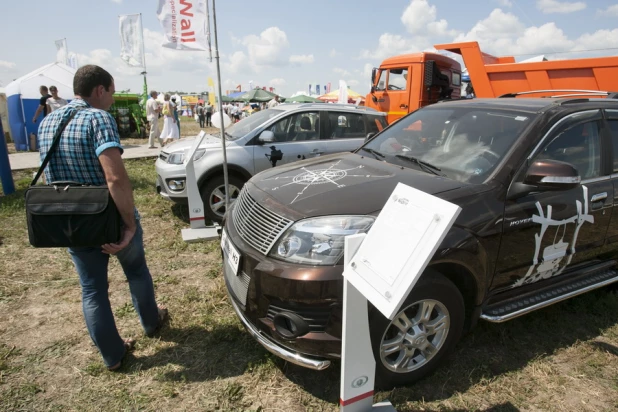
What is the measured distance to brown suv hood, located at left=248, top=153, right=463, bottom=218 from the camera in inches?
92.1

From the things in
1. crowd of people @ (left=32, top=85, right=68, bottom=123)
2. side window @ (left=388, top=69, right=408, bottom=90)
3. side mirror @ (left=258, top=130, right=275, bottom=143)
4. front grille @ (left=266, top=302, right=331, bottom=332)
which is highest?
side window @ (left=388, top=69, right=408, bottom=90)

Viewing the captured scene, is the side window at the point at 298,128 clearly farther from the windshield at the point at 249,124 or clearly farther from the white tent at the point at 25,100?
the white tent at the point at 25,100

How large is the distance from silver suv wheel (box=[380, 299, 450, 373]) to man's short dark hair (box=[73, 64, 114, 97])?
2.29 metres

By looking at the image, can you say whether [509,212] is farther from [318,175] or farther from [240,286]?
[240,286]

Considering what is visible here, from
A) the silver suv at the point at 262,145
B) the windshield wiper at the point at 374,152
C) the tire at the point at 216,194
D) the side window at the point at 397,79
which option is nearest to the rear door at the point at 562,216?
the windshield wiper at the point at 374,152

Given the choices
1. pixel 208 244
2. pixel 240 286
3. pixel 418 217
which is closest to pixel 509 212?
pixel 418 217

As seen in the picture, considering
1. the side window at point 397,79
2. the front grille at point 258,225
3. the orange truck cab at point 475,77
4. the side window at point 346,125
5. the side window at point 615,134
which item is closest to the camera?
the front grille at point 258,225

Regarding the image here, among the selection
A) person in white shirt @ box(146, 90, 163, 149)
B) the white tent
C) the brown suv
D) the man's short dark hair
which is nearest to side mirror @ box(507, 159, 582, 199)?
the brown suv

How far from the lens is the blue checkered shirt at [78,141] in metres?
2.22

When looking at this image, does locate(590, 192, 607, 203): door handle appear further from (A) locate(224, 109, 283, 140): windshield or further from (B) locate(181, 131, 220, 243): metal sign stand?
(A) locate(224, 109, 283, 140): windshield

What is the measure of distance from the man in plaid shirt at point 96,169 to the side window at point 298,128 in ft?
10.9

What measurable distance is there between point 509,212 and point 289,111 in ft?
12.9

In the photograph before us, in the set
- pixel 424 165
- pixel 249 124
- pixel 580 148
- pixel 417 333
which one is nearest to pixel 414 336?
pixel 417 333

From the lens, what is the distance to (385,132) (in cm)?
373
